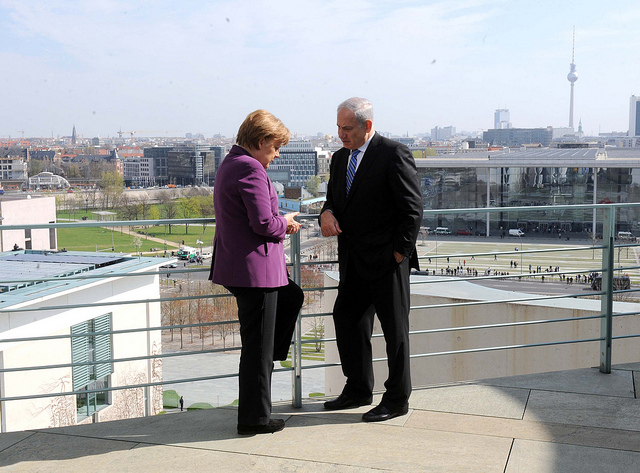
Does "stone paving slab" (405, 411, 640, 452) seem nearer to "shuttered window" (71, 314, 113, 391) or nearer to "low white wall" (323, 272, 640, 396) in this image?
"low white wall" (323, 272, 640, 396)

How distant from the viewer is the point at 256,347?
8.67 feet

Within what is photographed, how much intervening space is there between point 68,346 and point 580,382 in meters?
12.7

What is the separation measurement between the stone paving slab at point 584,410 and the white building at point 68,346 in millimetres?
8638

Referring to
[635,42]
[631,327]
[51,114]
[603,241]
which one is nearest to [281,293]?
[603,241]

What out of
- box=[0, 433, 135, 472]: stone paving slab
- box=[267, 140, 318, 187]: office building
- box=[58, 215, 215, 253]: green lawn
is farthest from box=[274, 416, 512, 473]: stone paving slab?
box=[267, 140, 318, 187]: office building

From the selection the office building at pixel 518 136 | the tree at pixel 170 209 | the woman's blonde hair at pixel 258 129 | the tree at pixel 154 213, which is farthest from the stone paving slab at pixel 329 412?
the office building at pixel 518 136

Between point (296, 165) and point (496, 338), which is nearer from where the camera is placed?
point (496, 338)

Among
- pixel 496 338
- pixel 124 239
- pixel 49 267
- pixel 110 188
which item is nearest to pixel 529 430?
pixel 496 338

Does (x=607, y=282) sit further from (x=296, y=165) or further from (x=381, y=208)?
(x=296, y=165)

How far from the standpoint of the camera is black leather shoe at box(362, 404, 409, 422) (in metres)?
2.84

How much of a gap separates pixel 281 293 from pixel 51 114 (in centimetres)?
19203

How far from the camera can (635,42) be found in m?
145

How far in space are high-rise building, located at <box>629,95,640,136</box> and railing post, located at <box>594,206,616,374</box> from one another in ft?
448

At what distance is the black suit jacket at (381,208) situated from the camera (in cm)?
270
